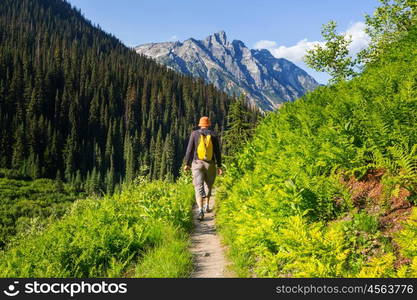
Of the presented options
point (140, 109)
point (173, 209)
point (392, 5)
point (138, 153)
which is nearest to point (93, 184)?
point (138, 153)

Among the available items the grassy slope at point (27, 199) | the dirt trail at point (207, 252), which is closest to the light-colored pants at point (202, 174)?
the dirt trail at point (207, 252)

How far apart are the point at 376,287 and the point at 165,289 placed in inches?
88.7

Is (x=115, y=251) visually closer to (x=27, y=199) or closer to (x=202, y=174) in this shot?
(x=202, y=174)

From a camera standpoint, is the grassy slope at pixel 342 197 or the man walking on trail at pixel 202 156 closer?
the grassy slope at pixel 342 197

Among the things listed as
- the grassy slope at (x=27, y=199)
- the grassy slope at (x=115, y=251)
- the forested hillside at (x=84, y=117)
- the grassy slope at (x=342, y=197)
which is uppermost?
the forested hillside at (x=84, y=117)

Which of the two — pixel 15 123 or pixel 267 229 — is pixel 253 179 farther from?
pixel 15 123

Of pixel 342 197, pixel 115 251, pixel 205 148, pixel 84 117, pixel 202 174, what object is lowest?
pixel 115 251

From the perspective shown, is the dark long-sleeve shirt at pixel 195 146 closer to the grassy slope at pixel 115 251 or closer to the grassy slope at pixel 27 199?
the grassy slope at pixel 115 251

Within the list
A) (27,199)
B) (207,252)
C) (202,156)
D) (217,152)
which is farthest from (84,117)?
(207,252)

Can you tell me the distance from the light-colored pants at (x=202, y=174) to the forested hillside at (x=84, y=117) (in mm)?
106309

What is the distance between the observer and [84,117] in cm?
16500

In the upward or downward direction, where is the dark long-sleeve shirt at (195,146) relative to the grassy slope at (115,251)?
upward

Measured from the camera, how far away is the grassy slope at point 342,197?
167 inches

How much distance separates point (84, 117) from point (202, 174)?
166460mm
